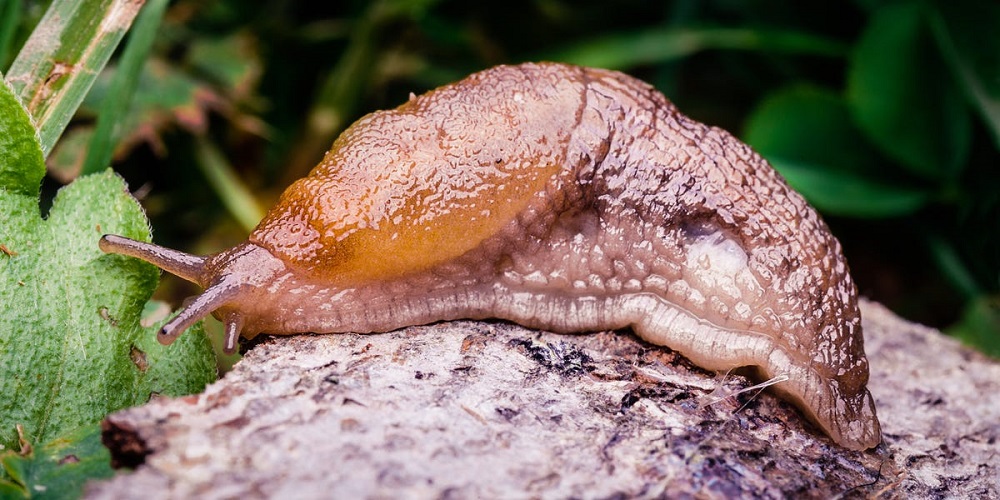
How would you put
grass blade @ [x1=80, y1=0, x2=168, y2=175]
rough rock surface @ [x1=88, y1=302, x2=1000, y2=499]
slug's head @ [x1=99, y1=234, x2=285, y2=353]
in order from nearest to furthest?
rough rock surface @ [x1=88, y1=302, x2=1000, y2=499]
slug's head @ [x1=99, y1=234, x2=285, y2=353]
grass blade @ [x1=80, y1=0, x2=168, y2=175]

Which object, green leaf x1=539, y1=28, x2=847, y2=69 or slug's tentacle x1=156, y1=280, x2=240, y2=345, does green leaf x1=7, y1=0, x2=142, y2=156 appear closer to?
slug's tentacle x1=156, y1=280, x2=240, y2=345

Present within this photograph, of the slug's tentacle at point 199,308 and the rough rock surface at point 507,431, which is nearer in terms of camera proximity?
the rough rock surface at point 507,431

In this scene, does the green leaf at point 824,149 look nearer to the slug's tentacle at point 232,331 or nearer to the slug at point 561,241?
the slug at point 561,241

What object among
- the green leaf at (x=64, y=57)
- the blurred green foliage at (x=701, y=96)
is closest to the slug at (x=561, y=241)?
the green leaf at (x=64, y=57)

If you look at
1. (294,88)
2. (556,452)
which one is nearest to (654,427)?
(556,452)

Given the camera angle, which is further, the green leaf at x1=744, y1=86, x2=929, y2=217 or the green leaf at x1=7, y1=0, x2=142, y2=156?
the green leaf at x1=744, y1=86, x2=929, y2=217

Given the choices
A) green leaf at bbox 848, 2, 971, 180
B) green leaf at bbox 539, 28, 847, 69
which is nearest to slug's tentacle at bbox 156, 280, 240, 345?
green leaf at bbox 539, 28, 847, 69

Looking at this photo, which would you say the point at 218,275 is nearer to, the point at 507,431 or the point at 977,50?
the point at 507,431
